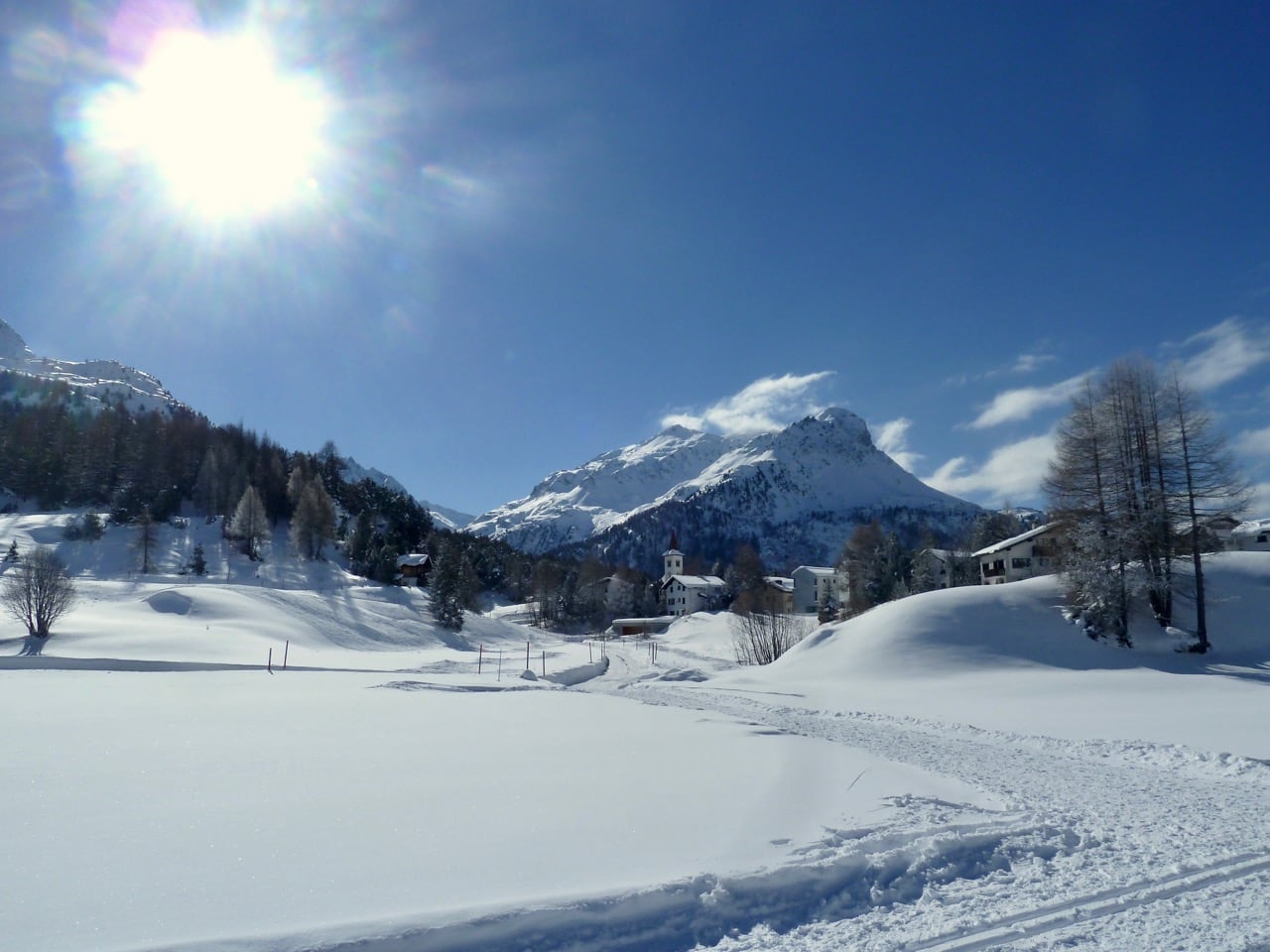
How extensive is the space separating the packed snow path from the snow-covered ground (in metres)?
0.04

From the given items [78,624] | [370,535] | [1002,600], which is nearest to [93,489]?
[370,535]

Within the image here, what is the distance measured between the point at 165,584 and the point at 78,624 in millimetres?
24974

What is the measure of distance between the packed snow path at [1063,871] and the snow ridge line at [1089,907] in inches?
0.6

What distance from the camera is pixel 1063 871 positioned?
734cm

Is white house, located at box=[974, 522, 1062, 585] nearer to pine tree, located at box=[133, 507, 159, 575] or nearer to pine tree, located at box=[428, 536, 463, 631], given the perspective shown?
pine tree, located at box=[428, 536, 463, 631]

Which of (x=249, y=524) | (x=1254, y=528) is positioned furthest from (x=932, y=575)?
(x=249, y=524)

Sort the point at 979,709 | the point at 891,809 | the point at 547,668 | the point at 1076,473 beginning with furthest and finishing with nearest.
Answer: the point at 547,668 < the point at 1076,473 < the point at 979,709 < the point at 891,809

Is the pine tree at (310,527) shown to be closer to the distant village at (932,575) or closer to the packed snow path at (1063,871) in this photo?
the distant village at (932,575)

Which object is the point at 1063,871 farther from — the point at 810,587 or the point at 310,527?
the point at 810,587

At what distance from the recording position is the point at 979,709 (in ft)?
72.7

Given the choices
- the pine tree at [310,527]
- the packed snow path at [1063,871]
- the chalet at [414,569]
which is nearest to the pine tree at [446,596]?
the chalet at [414,569]

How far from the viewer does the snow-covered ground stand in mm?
5828

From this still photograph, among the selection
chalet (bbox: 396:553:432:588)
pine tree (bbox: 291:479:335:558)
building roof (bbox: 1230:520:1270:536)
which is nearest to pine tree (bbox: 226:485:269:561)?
pine tree (bbox: 291:479:335:558)

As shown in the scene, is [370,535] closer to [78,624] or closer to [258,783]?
[78,624]
